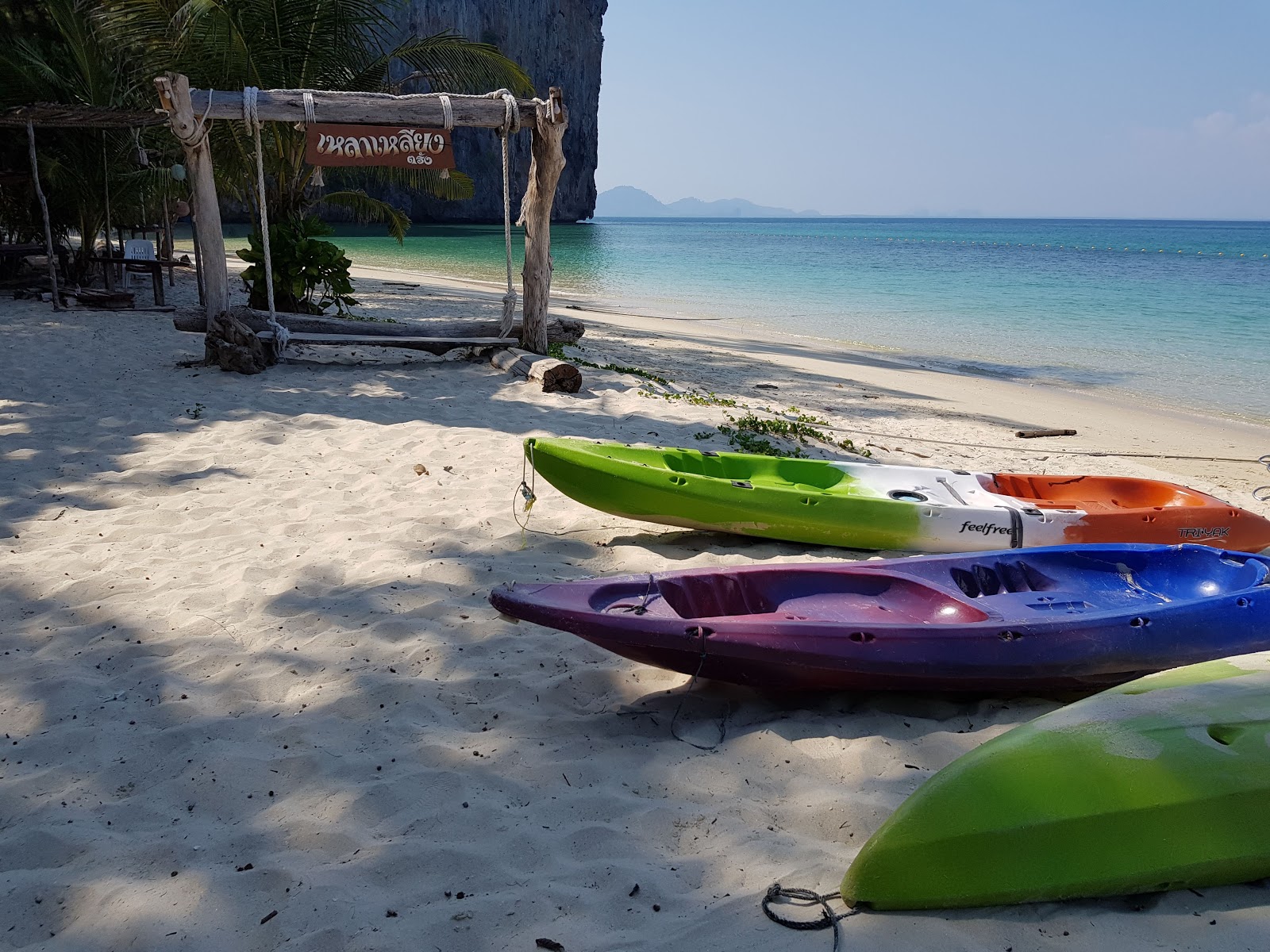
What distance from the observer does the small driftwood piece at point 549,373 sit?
25.6 ft

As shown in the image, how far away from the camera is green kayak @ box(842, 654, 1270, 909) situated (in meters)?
2.05

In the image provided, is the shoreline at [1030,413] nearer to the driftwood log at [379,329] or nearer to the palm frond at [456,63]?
the driftwood log at [379,329]

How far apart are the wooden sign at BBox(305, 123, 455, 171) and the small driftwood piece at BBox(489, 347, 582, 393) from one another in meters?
1.91

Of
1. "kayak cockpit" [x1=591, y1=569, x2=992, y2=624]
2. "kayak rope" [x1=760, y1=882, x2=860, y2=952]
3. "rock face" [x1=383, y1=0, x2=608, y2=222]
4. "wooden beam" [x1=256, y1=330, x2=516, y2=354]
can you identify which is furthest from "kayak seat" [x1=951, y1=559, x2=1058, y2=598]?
"rock face" [x1=383, y1=0, x2=608, y2=222]

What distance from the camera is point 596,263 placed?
34531 millimetres

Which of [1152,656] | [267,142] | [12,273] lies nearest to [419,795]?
[1152,656]

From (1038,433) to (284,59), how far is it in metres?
9.01

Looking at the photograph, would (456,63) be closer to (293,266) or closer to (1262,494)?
(293,266)

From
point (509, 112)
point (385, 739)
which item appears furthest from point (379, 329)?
point (385, 739)

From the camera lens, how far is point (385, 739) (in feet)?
9.35

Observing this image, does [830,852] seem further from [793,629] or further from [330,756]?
[330,756]

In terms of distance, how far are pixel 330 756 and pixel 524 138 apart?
238 feet

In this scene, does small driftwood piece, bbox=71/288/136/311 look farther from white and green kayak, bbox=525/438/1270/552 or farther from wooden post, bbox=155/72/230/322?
white and green kayak, bbox=525/438/1270/552

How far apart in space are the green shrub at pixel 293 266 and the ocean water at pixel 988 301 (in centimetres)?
842
